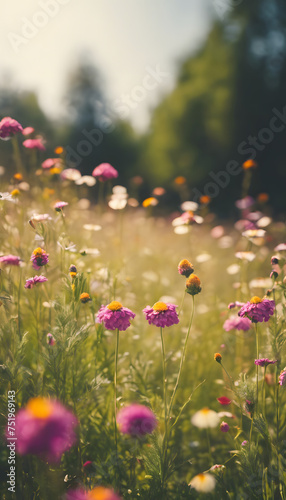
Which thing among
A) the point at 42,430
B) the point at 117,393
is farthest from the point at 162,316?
the point at 42,430

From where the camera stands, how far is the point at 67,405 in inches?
60.2

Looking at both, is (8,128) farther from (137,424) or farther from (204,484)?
(204,484)

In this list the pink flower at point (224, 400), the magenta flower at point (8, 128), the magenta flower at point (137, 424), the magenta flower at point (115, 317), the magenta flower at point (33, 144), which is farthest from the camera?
the magenta flower at point (33, 144)

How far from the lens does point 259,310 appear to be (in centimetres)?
145

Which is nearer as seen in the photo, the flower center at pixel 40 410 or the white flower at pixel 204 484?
the flower center at pixel 40 410

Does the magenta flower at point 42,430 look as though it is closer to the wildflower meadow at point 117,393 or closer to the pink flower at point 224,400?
the wildflower meadow at point 117,393

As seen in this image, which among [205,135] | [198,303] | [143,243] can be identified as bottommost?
[198,303]

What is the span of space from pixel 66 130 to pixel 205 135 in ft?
24.8

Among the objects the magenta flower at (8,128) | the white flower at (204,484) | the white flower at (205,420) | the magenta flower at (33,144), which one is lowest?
the white flower at (204,484)

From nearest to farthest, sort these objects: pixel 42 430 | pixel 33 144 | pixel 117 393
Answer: pixel 42 430 < pixel 117 393 < pixel 33 144

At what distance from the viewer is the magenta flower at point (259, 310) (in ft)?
4.71

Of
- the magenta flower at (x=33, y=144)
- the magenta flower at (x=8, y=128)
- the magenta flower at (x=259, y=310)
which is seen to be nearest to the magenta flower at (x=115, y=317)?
the magenta flower at (x=259, y=310)

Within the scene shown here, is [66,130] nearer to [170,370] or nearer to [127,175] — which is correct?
[127,175]

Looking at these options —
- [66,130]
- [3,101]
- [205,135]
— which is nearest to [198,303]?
[205,135]
